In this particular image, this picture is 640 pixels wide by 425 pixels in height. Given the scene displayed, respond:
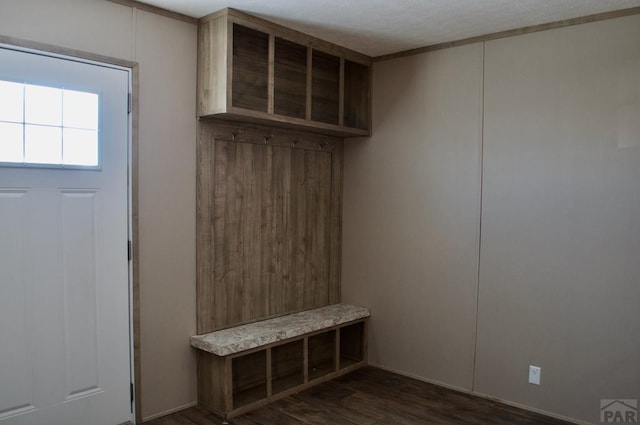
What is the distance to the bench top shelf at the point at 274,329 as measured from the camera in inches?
133

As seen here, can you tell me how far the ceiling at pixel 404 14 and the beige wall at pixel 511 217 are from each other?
0.61ft

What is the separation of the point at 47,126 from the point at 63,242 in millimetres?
639

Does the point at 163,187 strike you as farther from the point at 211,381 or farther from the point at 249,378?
the point at 249,378

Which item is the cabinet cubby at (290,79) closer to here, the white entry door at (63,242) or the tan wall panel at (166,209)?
the tan wall panel at (166,209)

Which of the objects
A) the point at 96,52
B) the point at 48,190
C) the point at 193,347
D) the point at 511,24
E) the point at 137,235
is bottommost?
the point at 193,347

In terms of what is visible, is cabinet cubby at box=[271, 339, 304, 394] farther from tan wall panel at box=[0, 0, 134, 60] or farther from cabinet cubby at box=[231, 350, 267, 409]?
tan wall panel at box=[0, 0, 134, 60]

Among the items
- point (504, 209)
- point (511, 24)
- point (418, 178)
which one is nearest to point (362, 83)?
point (418, 178)

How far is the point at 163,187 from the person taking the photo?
3.33m

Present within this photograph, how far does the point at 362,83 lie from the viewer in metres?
4.39

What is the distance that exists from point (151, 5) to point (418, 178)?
226 centimetres

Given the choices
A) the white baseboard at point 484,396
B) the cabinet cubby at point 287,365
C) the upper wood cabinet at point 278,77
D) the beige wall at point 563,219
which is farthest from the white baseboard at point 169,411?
the beige wall at point 563,219

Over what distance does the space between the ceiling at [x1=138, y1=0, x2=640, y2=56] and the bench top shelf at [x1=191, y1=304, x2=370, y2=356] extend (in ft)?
6.95

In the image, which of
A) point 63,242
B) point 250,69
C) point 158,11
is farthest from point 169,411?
point 158,11

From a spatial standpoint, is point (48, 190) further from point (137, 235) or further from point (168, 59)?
point (168, 59)
